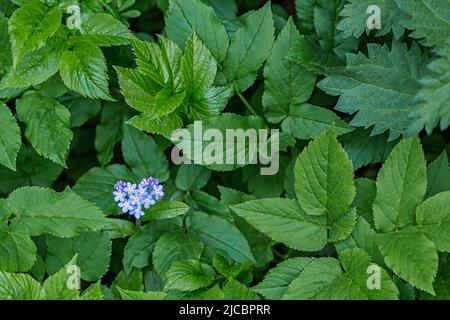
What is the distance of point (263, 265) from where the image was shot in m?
2.59

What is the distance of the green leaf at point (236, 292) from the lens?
2.20 m

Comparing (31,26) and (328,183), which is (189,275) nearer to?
(328,183)

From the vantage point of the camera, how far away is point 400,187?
2135 mm

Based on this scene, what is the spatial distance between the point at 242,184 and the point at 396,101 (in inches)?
33.4

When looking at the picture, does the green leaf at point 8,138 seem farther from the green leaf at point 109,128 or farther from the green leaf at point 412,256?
the green leaf at point 412,256

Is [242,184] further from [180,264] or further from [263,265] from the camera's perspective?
[180,264]

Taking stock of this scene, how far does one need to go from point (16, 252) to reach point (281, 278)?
95 cm

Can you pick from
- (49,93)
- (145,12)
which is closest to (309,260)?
(49,93)

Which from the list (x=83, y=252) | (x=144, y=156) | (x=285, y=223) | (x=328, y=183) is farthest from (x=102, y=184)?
(x=328, y=183)

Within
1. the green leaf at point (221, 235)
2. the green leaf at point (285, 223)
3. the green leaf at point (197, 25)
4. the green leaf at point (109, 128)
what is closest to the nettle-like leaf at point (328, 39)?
Result: the green leaf at point (197, 25)

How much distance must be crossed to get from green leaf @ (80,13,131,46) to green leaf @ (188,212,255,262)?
2.44 ft

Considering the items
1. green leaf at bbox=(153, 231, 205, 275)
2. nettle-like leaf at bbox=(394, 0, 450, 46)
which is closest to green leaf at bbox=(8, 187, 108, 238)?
green leaf at bbox=(153, 231, 205, 275)

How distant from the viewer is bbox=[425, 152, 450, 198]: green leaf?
89.1 inches

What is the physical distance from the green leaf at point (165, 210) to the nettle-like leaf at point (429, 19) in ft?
3.40
